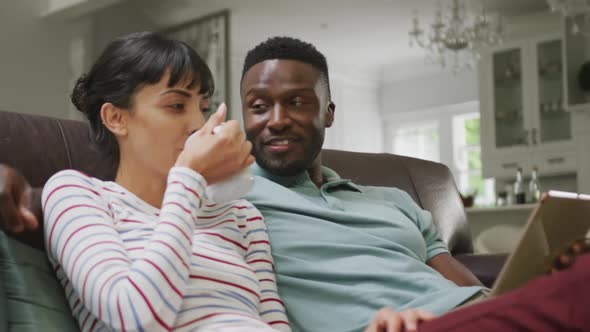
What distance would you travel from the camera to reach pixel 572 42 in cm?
527

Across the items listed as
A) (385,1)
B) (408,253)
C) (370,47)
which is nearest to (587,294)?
(408,253)

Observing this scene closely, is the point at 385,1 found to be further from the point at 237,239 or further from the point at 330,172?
the point at 237,239

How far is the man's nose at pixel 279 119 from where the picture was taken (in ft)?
4.42

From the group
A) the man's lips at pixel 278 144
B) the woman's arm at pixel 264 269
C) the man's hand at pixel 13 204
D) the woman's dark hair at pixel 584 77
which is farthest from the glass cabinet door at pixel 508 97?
the man's hand at pixel 13 204

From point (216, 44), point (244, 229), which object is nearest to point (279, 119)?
point (244, 229)

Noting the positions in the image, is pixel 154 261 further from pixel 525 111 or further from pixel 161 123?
→ pixel 525 111

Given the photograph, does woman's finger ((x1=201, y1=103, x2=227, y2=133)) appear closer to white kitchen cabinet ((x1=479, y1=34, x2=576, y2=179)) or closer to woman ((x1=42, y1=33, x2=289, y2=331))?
woman ((x1=42, y1=33, x2=289, y2=331))

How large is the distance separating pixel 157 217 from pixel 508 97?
205 inches

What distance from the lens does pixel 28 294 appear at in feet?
3.17

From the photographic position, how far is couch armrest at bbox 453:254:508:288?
1634mm

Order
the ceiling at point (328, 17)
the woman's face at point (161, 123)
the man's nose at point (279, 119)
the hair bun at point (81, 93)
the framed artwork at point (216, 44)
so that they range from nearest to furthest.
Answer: the woman's face at point (161, 123) < the hair bun at point (81, 93) < the man's nose at point (279, 119) < the ceiling at point (328, 17) < the framed artwork at point (216, 44)

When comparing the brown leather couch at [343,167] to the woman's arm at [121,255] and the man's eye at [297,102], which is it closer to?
the woman's arm at [121,255]

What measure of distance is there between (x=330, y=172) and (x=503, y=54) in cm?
474

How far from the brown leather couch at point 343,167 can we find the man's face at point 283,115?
0.31 metres
